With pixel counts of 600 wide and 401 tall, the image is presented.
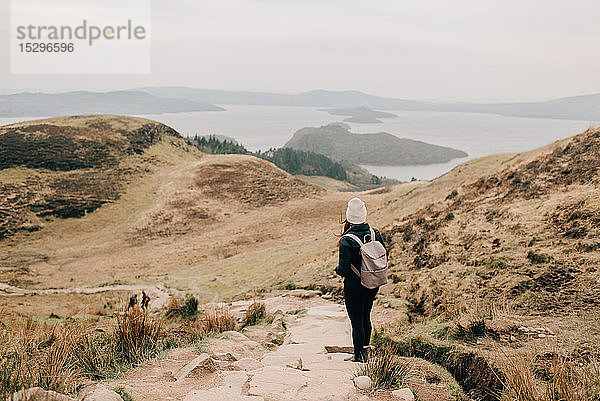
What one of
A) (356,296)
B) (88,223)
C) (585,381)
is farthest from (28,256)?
(585,381)

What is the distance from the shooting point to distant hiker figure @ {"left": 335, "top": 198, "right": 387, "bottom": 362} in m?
5.07

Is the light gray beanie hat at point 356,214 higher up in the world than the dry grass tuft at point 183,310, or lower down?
higher up

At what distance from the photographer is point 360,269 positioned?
5.16 metres

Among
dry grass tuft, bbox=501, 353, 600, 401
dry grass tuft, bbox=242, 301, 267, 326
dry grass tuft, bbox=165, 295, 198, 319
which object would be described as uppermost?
dry grass tuft, bbox=501, 353, 600, 401

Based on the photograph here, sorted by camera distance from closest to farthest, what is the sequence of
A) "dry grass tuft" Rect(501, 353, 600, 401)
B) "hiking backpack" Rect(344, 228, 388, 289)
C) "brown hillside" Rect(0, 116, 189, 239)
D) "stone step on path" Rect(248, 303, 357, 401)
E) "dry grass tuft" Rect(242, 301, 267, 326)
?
1. "dry grass tuft" Rect(501, 353, 600, 401)
2. "stone step on path" Rect(248, 303, 357, 401)
3. "hiking backpack" Rect(344, 228, 388, 289)
4. "dry grass tuft" Rect(242, 301, 267, 326)
5. "brown hillside" Rect(0, 116, 189, 239)

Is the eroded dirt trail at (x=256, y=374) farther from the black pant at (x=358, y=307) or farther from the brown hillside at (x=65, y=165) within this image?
the brown hillside at (x=65, y=165)

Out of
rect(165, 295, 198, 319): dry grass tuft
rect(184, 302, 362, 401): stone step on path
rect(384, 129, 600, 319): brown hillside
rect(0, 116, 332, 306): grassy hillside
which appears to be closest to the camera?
rect(184, 302, 362, 401): stone step on path

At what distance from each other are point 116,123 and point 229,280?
55409mm

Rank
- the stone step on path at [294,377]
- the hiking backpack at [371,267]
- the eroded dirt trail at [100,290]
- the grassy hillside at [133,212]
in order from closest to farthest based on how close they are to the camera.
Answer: the stone step on path at [294,377]
the hiking backpack at [371,267]
the eroded dirt trail at [100,290]
the grassy hillside at [133,212]

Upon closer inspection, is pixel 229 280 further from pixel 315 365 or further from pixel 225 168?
pixel 225 168

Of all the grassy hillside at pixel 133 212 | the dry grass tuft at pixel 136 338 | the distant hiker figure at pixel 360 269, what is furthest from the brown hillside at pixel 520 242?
the grassy hillside at pixel 133 212

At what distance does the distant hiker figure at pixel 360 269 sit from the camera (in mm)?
5070

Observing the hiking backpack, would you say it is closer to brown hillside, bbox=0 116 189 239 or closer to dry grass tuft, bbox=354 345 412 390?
dry grass tuft, bbox=354 345 412 390

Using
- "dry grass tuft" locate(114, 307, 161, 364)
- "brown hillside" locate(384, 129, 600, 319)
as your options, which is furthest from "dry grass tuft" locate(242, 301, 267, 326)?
"brown hillside" locate(384, 129, 600, 319)
